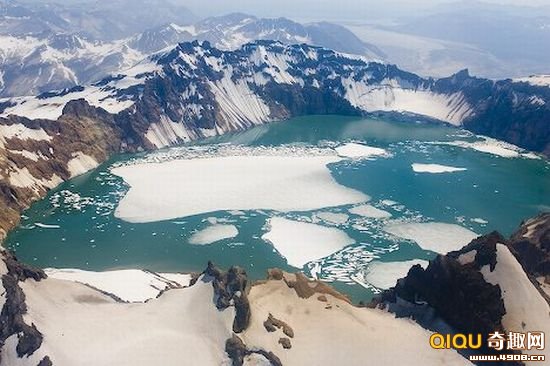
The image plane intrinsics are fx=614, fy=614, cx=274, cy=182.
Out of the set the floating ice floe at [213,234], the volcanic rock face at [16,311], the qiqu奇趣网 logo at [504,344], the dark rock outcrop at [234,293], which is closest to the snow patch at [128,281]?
the volcanic rock face at [16,311]

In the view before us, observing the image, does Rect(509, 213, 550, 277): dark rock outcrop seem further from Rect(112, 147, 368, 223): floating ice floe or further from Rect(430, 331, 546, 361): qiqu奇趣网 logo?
Rect(112, 147, 368, 223): floating ice floe

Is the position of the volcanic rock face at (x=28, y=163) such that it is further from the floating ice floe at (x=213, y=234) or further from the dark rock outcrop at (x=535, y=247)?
the dark rock outcrop at (x=535, y=247)

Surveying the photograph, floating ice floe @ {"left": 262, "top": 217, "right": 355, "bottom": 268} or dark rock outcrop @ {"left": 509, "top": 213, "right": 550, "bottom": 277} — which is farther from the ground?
dark rock outcrop @ {"left": 509, "top": 213, "right": 550, "bottom": 277}

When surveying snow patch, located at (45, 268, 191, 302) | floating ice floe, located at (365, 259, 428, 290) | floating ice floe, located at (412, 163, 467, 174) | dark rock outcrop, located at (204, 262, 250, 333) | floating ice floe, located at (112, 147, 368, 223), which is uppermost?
dark rock outcrop, located at (204, 262, 250, 333)

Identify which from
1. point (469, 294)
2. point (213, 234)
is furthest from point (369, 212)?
point (469, 294)

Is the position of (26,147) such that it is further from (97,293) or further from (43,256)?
(97,293)

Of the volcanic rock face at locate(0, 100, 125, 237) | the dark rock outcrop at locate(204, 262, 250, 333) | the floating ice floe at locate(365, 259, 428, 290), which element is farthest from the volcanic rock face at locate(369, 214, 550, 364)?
the volcanic rock face at locate(0, 100, 125, 237)

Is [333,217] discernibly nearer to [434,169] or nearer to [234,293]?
[434,169]
